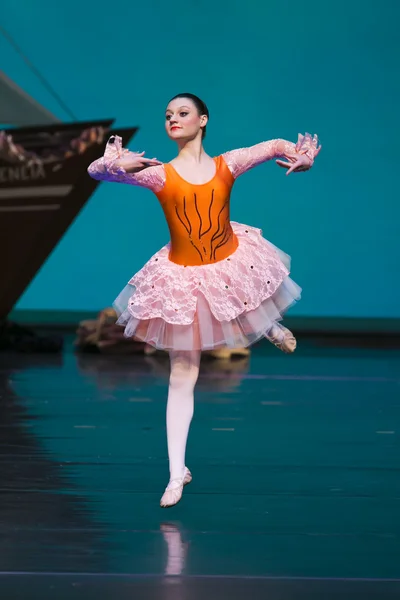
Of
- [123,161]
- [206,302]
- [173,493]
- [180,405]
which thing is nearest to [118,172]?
[123,161]

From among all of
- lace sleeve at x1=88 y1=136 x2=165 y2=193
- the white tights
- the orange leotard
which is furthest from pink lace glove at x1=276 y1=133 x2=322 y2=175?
the white tights

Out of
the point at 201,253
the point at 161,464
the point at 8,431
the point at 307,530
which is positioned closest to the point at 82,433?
the point at 8,431

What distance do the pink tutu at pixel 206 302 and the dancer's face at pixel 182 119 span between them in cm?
31

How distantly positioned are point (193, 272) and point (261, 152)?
1.23 feet

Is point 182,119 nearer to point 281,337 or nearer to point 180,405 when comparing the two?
point 281,337

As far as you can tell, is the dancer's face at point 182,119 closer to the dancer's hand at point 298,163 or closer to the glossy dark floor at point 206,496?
the dancer's hand at point 298,163

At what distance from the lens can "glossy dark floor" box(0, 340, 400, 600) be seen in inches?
78.0

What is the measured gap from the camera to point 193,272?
2.81 m

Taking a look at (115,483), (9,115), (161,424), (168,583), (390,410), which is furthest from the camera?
(9,115)

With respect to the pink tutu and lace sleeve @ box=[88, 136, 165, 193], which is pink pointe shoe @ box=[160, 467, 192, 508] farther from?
lace sleeve @ box=[88, 136, 165, 193]

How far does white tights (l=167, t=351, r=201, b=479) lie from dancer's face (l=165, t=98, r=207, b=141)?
22.2 inches

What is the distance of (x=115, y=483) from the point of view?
2.97 meters

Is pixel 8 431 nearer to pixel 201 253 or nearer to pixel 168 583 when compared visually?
pixel 201 253

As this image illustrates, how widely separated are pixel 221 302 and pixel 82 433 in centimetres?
139
